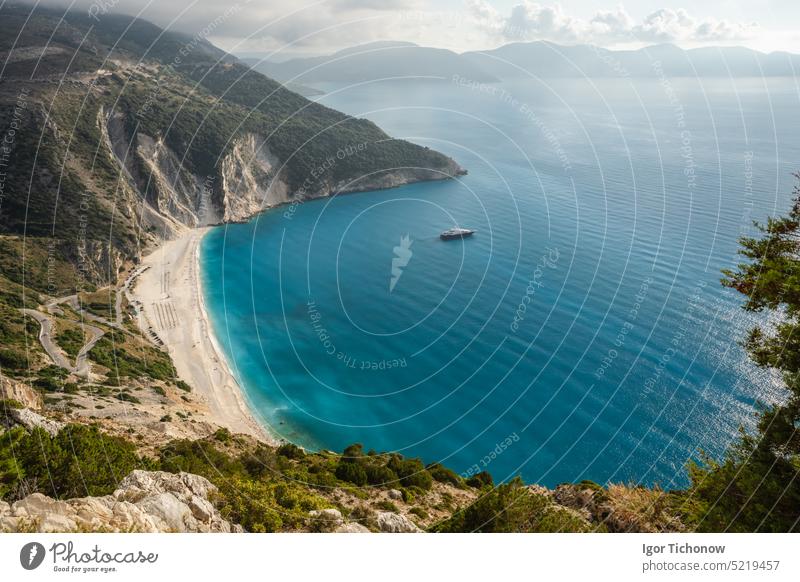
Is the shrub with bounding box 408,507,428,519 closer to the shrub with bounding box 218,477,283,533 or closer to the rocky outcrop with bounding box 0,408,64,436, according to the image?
the shrub with bounding box 218,477,283,533

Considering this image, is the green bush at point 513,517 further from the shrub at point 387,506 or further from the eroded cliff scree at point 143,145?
the eroded cliff scree at point 143,145

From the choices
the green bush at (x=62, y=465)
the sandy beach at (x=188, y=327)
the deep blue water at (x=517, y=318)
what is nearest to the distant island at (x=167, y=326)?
the green bush at (x=62, y=465)

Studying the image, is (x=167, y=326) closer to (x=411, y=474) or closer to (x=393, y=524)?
(x=411, y=474)

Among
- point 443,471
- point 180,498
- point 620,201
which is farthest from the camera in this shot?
point 620,201

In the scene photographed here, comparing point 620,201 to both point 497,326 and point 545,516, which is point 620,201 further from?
point 545,516

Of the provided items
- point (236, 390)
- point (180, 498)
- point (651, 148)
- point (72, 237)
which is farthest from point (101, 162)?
point (651, 148)
